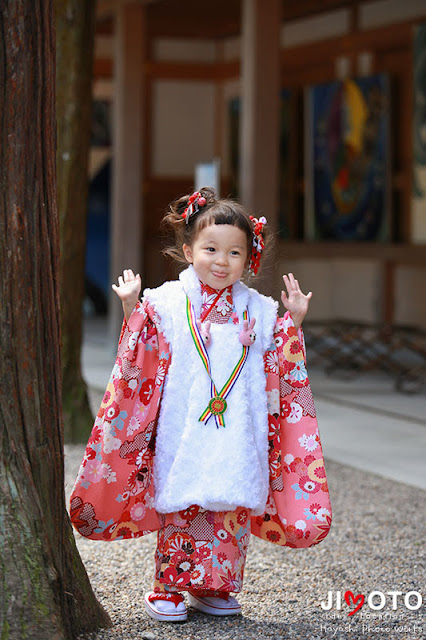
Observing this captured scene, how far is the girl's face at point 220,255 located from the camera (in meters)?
2.79

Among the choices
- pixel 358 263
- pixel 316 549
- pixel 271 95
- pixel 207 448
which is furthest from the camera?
pixel 358 263

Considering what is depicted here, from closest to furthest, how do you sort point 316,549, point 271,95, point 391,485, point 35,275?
point 35,275 < point 316,549 < point 391,485 < point 271,95

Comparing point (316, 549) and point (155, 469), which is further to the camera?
point (316, 549)

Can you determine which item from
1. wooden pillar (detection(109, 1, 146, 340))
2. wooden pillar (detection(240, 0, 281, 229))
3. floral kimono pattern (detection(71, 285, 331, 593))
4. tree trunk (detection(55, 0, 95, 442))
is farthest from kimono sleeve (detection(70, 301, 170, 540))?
wooden pillar (detection(109, 1, 146, 340))

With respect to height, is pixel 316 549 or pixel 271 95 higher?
pixel 271 95

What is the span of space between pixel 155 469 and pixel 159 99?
8990 millimetres

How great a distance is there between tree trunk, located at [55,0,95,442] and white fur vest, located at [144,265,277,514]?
2.32 metres

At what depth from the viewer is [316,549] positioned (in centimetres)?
361

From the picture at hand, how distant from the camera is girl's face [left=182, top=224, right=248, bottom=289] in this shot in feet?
9.14

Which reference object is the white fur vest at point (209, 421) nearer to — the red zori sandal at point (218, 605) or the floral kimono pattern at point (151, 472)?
the floral kimono pattern at point (151, 472)

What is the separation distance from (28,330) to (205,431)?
0.57 m

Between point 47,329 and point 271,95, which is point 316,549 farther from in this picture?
point 271,95

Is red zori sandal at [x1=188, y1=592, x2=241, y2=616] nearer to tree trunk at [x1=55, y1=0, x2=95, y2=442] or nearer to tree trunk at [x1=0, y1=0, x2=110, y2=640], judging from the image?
tree trunk at [x1=0, y1=0, x2=110, y2=640]

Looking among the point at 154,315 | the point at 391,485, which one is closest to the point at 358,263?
the point at 391,485
